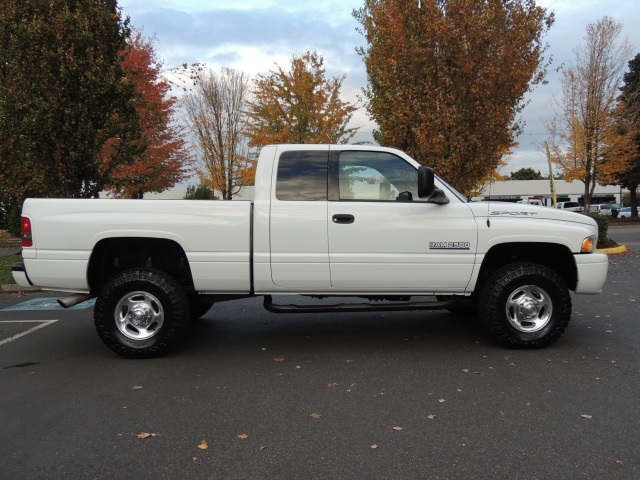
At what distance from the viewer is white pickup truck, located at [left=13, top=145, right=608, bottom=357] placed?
16.1 feet

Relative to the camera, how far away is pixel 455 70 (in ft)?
41.0

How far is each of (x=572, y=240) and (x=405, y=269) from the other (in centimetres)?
172

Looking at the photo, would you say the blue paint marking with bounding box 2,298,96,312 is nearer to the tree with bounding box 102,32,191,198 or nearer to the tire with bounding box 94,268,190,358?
the tire with bounding box 94,268,190,358

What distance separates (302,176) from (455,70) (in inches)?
355

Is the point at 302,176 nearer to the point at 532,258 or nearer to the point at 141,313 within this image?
the point at 141,313

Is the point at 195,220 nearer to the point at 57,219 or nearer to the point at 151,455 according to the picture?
the point at 57,219

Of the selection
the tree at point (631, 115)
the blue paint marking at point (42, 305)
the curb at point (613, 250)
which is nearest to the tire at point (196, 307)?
the blue paint marking at point (42, 305)

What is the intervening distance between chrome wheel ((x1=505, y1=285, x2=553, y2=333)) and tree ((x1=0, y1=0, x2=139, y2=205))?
9.27 meters

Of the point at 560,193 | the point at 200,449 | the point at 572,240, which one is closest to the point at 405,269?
the point at 572,240

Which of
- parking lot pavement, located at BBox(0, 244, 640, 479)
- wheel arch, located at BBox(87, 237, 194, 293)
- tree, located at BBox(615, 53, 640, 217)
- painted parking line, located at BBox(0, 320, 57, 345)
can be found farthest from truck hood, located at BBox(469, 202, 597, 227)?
tree, located at BBox(615, 53, 640, 217)

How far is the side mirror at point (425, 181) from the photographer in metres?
4.66

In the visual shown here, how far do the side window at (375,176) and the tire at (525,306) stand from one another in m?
1.27

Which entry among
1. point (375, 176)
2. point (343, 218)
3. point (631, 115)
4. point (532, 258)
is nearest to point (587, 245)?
point (532, 258)

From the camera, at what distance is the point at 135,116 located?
11.7 meters
